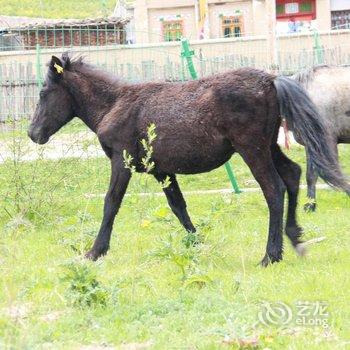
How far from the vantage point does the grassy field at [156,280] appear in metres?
5.84

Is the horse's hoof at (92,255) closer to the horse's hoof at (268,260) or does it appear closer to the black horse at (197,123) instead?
the black horse at (197,123)

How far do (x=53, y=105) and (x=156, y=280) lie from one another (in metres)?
3.03

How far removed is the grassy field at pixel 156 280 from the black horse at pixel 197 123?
0.45m

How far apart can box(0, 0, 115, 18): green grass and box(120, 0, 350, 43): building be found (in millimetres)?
8697

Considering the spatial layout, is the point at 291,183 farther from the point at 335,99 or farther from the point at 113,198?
the point at 335,99

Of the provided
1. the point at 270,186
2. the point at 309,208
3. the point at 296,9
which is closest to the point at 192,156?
the point at 270,186

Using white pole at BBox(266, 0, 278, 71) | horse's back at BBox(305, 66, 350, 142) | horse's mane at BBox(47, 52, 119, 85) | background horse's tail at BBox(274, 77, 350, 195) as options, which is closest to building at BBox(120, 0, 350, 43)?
white pole at BBox(266, 0, 278, 71)

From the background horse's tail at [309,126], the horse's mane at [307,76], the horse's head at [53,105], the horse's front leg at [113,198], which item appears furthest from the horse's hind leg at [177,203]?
the horse's mane at [307,76]

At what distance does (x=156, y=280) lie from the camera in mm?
7586

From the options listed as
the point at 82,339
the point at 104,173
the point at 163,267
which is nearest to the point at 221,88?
the point at 163,267

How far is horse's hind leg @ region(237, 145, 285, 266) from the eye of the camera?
8.40 m

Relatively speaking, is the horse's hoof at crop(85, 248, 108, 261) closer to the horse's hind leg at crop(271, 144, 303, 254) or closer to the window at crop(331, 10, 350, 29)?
the horse's hind leg at crop(271, 144, 303, 254)

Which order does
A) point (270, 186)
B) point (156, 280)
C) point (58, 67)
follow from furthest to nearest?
point (58, 67)
point (270, 186)
point (156, 280)

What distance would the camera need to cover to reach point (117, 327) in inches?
241
